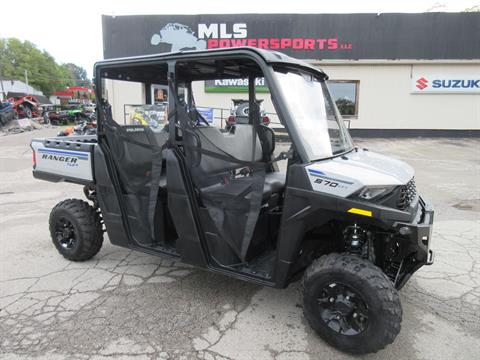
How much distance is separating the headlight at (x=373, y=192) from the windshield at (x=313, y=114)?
0.44 m

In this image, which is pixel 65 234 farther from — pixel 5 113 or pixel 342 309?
pixel 5 113

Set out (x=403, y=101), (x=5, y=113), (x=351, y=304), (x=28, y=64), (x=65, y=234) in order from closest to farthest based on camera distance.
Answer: (x=351, y=304) < (x=65, y=234) < (x=403, y=101) < (x=5, y=113) < (x=28, y=64)

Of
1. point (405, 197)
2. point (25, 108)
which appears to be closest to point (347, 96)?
point (405, 197)

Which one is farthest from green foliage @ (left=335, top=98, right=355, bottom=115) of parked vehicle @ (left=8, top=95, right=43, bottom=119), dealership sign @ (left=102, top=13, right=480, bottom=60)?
parked vehicle @ (left=8, top=95, right=43, bottom=119)

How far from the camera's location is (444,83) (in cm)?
1697

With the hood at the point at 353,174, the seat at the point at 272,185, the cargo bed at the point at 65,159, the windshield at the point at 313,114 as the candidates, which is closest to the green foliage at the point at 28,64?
the cargo bed at the point at 65,159

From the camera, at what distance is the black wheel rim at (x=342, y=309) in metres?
2.63

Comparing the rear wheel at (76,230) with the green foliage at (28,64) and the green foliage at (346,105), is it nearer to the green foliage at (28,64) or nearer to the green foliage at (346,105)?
the green foliage at (346,105)

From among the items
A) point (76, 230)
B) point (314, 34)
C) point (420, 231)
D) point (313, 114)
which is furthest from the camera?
point (314, 34)

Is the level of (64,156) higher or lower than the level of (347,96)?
lower

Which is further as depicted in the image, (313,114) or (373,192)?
(313,114)

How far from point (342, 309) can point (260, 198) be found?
1003mm

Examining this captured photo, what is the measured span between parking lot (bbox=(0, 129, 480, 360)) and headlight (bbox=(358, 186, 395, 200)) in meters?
1.16

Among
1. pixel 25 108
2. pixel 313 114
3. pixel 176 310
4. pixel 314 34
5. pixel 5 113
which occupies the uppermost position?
pixel 314 34
